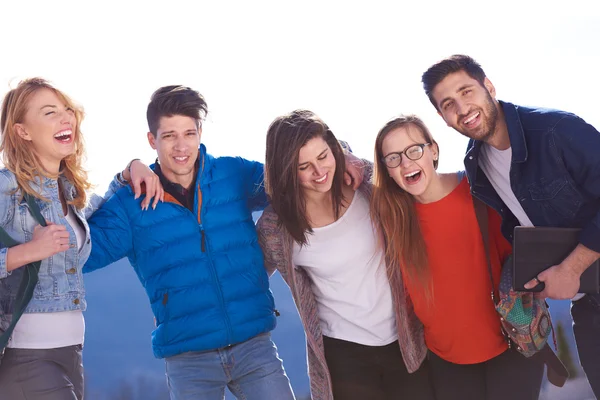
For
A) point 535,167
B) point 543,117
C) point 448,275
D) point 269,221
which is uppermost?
point 543,117

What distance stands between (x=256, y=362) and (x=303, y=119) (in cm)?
124

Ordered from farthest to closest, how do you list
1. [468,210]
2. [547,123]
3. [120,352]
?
[120,352], [468,210], [547,123]

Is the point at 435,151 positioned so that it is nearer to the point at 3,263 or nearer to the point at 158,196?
the point at 158,196

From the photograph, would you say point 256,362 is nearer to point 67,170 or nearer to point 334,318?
point 334,318

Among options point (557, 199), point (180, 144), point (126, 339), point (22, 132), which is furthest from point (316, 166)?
point (126, 339)

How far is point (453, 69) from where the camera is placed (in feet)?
9.92

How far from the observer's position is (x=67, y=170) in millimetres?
2887

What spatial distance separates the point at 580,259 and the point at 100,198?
237 centimetres

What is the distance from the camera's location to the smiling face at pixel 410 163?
293 centimetres

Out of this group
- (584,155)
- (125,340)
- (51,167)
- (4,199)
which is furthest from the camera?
(125,340)

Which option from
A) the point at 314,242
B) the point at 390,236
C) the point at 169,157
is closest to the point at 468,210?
the point at 390,236

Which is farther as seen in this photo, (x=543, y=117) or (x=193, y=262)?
(x=193, y=262)

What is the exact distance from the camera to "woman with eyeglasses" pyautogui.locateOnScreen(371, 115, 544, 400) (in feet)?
9.49

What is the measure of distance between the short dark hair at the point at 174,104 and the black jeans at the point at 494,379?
181 cm
